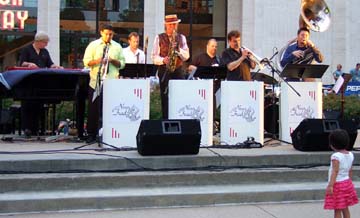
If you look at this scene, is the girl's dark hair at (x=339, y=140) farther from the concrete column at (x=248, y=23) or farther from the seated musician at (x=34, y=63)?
the concrete column at (x=248, y=23)

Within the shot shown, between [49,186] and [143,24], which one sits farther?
[143,24]

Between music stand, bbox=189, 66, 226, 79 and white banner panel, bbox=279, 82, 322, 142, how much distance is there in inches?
44.8

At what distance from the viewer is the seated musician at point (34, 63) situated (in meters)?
10.1

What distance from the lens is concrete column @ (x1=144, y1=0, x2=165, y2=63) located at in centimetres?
2118

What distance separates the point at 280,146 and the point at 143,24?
1428 centimetres

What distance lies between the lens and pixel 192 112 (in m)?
8.80

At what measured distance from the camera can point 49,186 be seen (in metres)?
6.92

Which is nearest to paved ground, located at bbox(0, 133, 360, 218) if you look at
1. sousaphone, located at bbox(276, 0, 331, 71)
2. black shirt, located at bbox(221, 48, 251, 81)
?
black shirt, located at bbox(221, 48, 251, 81)

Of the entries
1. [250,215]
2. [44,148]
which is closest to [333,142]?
[250,215]

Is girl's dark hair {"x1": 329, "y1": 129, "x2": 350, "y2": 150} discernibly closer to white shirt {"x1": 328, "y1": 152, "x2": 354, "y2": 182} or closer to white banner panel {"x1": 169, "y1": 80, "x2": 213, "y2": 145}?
white shirt {"x1": 328, "y1": 152, "x2": 354, "y2": 182}

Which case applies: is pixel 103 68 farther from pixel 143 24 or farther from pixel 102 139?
pixel 143 24

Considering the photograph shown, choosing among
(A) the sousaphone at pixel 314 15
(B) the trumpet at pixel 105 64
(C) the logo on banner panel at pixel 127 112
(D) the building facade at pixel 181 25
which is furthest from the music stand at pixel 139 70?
(D) the building facade at pixel 181 25

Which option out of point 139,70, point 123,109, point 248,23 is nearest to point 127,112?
point 123,109

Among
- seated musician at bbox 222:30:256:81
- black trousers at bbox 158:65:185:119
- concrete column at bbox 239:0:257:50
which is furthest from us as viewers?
concrete column at bbox 239:0:257:50
